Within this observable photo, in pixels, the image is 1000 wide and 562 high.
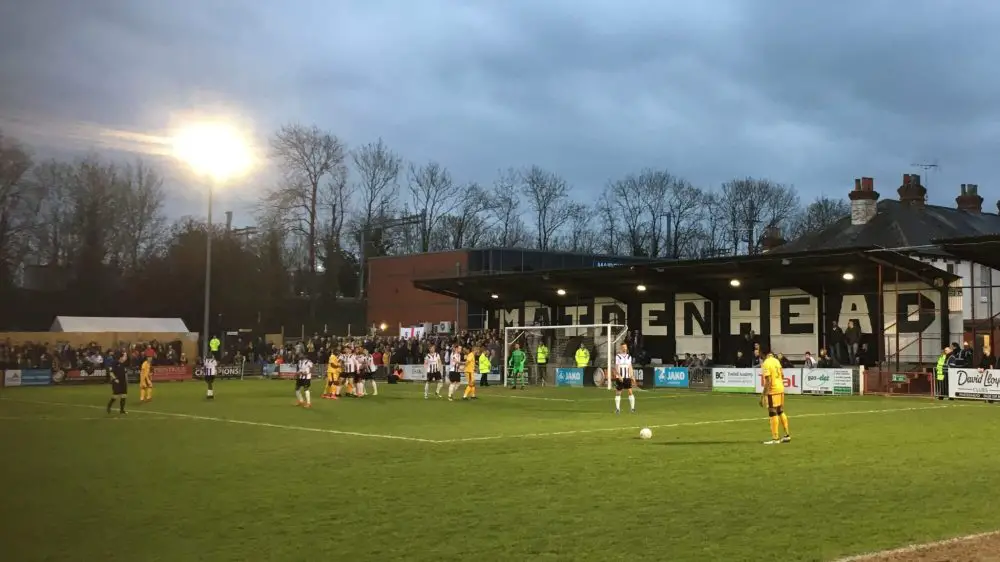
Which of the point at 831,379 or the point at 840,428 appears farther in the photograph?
the point at 831,379

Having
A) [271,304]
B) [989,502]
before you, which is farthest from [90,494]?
[271,304]

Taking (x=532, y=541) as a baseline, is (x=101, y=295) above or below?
above

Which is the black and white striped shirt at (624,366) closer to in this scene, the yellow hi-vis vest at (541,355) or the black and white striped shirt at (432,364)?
the black and white striped shirt at (432,364)

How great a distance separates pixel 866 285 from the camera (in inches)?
1665

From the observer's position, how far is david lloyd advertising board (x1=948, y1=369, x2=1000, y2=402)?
31.9 meters

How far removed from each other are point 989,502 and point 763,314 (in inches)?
1406

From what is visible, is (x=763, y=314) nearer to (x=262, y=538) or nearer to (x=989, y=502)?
(x=989, y=502)

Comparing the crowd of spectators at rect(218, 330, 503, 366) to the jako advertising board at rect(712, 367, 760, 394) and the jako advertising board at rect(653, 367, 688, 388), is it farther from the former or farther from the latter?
the jako advertising board at rect(712, 367, 760, 394)

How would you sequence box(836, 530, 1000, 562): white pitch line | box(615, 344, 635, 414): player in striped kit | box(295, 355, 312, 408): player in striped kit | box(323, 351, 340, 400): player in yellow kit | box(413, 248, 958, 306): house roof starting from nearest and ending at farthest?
1. box(836, 530, 1000, 562): white pitch line
2. box(615, 344, 635, 414): player in striped kit
3. box(295, 355, 312, 408): player in striped kit
4. box(323, 351, 340, 400): player in yellow kit
5. box(413, 248, 958, 306): house roof

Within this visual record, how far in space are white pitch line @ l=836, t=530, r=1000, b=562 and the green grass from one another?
218mm

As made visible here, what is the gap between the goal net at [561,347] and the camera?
46719 mm

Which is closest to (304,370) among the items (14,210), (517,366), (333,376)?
(333,376)

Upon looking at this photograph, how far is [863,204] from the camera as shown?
52.7 meters

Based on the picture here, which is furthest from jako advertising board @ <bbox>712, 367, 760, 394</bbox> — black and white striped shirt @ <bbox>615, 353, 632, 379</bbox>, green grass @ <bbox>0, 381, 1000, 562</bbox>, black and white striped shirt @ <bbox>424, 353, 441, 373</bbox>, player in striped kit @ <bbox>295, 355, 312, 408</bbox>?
player in striped kit @ <bbox>295, 355, 312, 408</bbox>
